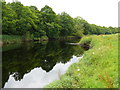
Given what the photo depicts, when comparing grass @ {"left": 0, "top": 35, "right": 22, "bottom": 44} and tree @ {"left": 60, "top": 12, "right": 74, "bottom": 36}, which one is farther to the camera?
tree @ {"left": 60, "top": 12, "right": 74, "bottom": 36}

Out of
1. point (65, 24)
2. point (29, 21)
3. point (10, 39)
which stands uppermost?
point (65, 24)

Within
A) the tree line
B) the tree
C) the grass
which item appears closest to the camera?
the grass

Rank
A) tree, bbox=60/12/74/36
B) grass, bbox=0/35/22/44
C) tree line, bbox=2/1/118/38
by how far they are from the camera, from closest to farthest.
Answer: grass, bbox=0/35/22/44, tree line, bbox=2/1/118/38, tree, bbox=60/12/74/36

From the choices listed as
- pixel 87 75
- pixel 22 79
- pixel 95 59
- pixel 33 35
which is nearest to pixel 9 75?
pixel 22 79

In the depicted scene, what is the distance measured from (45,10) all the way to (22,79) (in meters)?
60.6

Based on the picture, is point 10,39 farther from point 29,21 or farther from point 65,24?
point 65,24

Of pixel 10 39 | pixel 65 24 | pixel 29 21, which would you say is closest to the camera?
pixel 10 39

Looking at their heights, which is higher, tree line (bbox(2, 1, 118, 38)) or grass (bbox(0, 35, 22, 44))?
tree line (bbox(2, 1, 118, 38))

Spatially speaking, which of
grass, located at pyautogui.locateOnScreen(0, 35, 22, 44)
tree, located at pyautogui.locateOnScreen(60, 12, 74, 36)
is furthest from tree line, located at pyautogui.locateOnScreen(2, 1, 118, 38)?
grass, located at pyautogui.locateOnScreen(0, 35, 22, 44)

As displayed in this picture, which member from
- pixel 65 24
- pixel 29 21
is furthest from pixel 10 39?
pixel 65 24

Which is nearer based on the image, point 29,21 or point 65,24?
point 29,21

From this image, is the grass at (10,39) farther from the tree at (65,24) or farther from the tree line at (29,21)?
the tree at (65,24)

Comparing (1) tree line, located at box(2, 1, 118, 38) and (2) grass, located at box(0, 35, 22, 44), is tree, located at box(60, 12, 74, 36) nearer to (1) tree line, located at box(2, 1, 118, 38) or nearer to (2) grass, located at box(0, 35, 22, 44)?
(1) tree line, located at box(2, 1, 118, 38)

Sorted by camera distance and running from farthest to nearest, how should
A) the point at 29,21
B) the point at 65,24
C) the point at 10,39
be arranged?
→ the point at 65,24, the point at 29,21, the point at 10,39
